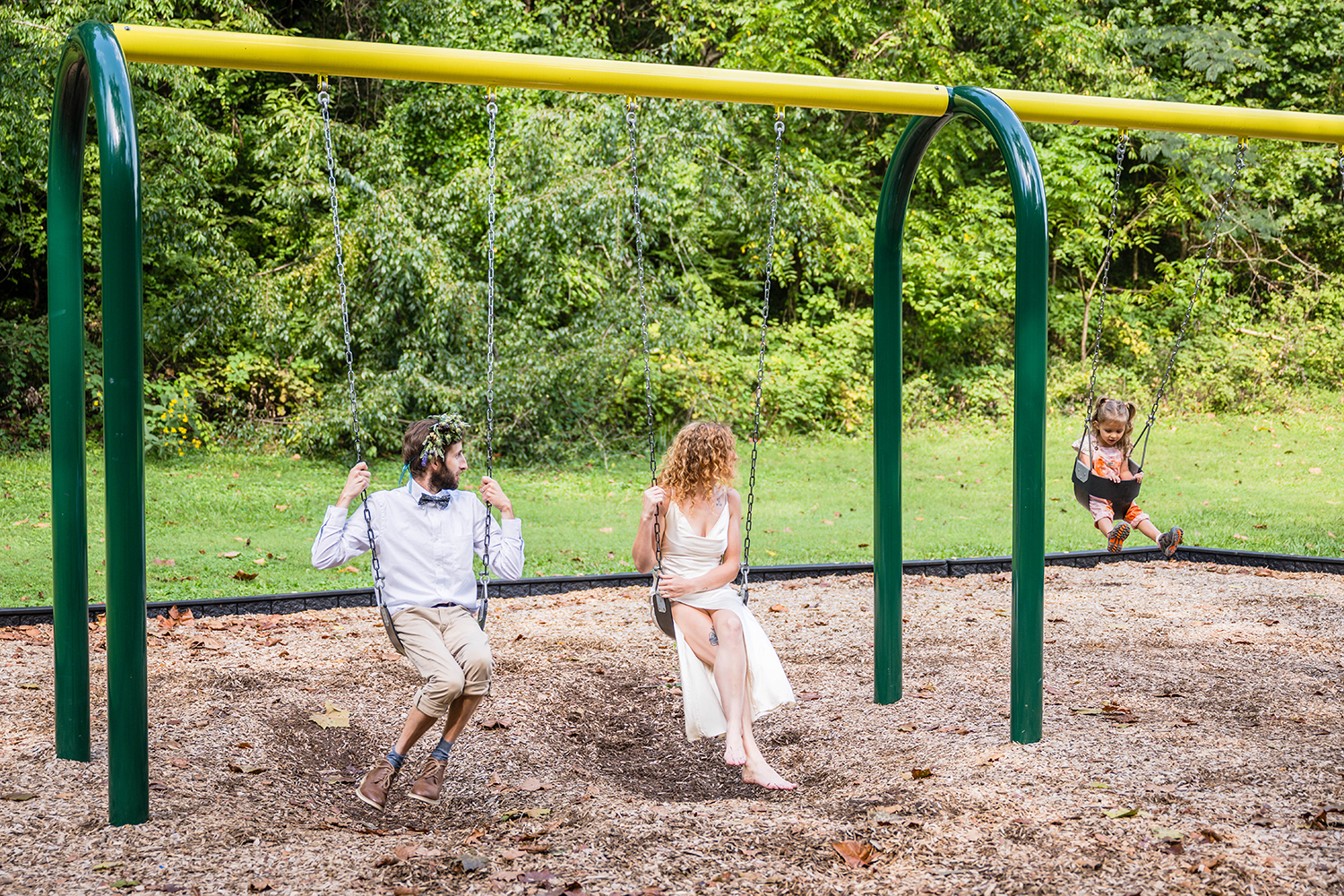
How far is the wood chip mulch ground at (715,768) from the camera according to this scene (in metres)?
2.96

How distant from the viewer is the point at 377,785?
3654 millimetres

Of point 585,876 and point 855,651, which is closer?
point 585,876

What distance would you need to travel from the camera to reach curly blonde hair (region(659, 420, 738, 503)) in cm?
396

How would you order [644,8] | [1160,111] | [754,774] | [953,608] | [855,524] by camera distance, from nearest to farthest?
[754,774] < [1160,111] < [953,608] < [855,524] < [644,8]

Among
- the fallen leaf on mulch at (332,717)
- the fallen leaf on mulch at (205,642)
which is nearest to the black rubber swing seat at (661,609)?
the fallen leaf on mulch at (332,717)

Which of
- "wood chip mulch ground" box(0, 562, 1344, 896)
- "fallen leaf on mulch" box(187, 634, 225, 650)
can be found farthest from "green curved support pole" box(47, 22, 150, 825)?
"fallen leaf on mulch" box(187, 634, 225, 650)

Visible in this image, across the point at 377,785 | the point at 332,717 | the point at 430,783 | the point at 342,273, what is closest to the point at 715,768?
the point at 430,783

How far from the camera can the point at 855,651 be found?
5.72 meters

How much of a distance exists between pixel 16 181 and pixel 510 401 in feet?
16.9

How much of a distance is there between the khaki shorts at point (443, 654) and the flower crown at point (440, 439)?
19.6 inches

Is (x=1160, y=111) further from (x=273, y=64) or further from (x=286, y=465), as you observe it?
(x=286, y=465)

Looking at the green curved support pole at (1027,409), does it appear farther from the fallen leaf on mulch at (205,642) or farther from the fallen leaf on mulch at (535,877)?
the fallen leaf on mulch at (205,642)

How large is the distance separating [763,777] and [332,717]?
187 centimetres

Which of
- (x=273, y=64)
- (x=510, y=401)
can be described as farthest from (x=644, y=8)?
(x=273, y=64)
